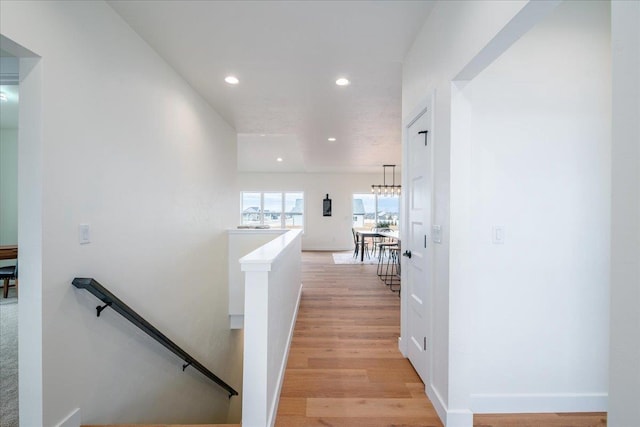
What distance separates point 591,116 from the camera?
179 cm

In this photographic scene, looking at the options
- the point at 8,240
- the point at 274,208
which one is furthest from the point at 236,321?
the point at 274,208

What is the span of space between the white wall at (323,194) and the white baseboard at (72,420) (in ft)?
26.9

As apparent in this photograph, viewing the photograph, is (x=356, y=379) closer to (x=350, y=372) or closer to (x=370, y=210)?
(x=350, y=372)

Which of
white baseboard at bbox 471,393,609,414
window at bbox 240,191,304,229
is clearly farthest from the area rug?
white baseboard at bbox 471,393,609,414

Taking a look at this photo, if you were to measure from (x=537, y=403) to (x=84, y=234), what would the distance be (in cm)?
309

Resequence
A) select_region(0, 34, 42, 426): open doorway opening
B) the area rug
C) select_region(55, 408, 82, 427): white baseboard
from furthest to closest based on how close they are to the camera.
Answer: the area rug → select_region(55, 408, 82, 427): white baseboard → select_region(0, 34, 42, 426): open doorway opening

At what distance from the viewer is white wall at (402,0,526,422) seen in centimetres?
146

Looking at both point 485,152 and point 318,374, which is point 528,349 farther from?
point 318,374

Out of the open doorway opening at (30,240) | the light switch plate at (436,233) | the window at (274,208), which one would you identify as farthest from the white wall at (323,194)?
the open doorway opening at (30,240)

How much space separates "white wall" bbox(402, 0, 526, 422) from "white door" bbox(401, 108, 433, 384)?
0.40ft

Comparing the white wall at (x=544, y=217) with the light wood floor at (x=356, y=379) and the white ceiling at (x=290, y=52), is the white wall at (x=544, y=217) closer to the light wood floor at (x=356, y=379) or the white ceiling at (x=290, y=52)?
the light wood floor at (x=356, y=379)

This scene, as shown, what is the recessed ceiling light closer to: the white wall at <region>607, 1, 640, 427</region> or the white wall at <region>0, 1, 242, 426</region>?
the white wall at <region>0, 1, 242, 426</region>

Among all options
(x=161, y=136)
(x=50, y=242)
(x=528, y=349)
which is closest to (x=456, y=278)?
(x=528, y=349)

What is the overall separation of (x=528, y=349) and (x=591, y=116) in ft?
5.19
